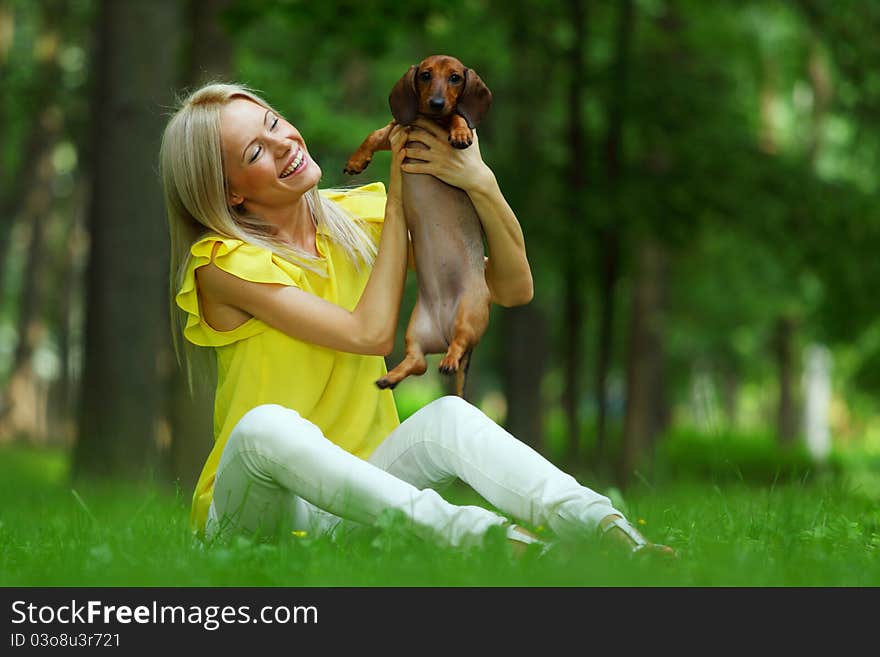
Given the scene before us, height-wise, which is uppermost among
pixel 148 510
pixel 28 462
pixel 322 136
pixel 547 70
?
pixel 547 70

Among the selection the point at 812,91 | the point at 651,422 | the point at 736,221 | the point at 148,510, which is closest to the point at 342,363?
the point at 148,510

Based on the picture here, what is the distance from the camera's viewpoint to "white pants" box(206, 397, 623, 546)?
336cm

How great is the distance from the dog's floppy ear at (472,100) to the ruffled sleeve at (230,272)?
76cm

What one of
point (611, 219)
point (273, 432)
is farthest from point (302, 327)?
point (611, 219)

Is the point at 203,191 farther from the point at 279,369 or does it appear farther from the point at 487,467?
the point at 487,467

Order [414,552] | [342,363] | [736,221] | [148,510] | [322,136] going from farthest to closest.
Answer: [736,221], [322,136], [148,510], [342,363], [414,552]

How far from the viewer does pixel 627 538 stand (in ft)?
10.8

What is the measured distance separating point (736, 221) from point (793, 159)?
1.15 metres

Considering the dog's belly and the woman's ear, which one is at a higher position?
the woman's ear

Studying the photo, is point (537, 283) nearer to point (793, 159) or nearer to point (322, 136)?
point (793, 159)

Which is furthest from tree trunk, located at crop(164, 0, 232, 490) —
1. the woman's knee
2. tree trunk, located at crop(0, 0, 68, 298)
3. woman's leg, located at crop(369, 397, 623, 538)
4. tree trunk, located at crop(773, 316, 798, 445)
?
tree trunk, located at crop(773, 316, 798, 445)

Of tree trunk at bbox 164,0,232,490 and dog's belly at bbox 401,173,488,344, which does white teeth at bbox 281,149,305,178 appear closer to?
dog's belly at bbox 401,173,488,344

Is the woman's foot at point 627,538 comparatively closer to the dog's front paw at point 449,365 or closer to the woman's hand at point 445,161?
the dog's front paw at point 449,365
